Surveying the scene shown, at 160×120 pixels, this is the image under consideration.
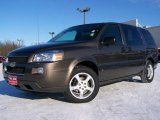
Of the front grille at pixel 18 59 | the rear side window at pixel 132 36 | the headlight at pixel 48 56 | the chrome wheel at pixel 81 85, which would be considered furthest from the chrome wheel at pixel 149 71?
the front grille at pixel 18 59

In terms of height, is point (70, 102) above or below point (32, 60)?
below

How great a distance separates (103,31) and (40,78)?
1952 mm

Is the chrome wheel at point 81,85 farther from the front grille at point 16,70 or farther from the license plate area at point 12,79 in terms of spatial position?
the license plate area at point 12,79

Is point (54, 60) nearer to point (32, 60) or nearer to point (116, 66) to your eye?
point (32, 60)

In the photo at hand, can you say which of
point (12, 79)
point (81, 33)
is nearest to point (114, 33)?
point (81, 33)

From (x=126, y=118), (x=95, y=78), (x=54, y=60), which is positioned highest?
(x=54, y=60)

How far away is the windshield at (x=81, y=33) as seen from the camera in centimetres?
557

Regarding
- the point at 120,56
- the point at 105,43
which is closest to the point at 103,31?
the point at 105,43

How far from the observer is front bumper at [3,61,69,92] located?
446 cm

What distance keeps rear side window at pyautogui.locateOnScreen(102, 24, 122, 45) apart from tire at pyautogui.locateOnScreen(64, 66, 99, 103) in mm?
1108

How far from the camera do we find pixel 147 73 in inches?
298

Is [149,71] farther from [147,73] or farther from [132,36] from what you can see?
[132,36]

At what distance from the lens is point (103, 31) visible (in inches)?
223

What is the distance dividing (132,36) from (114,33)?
101cm
